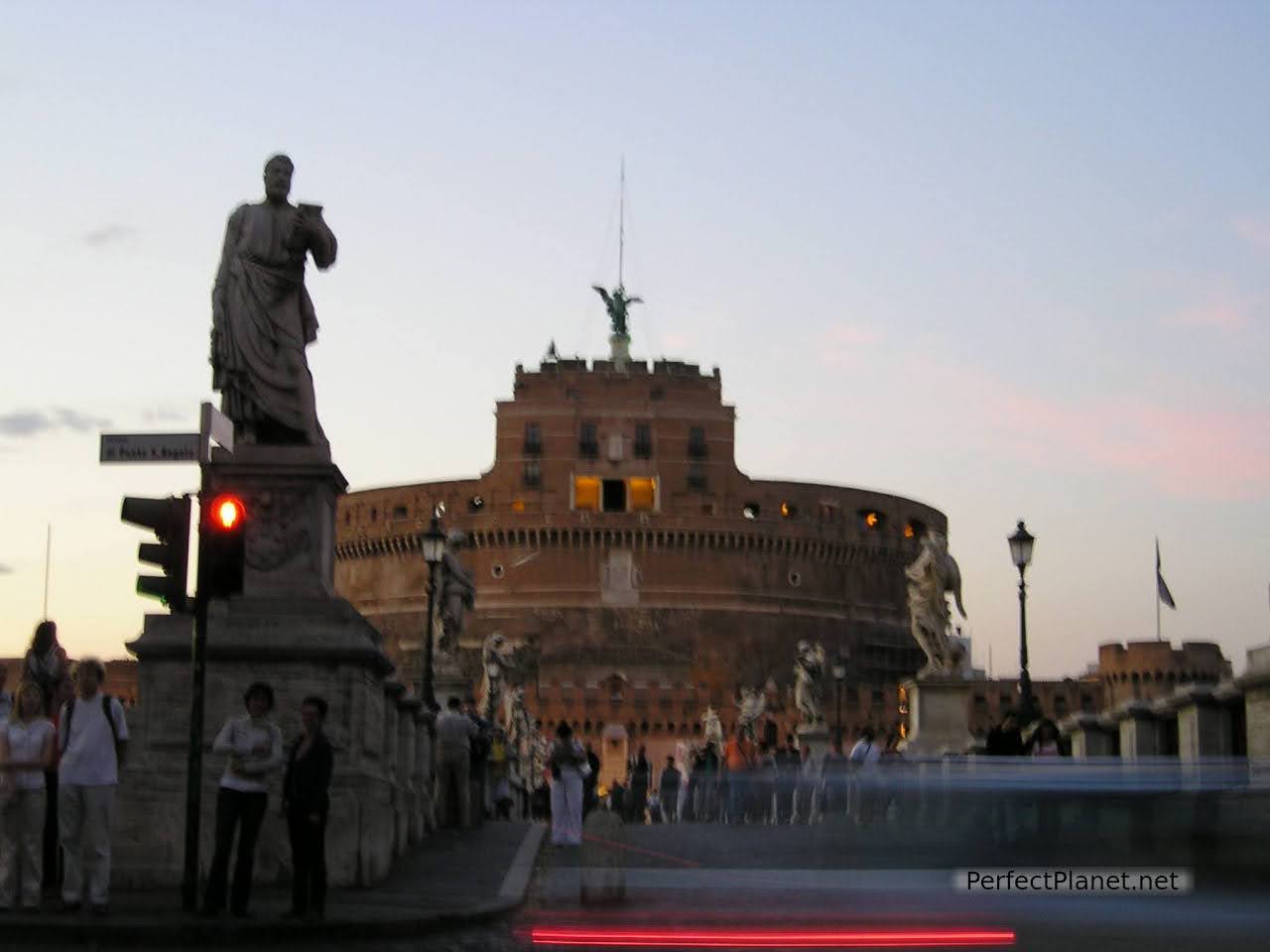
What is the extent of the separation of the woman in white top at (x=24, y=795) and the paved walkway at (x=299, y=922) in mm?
288

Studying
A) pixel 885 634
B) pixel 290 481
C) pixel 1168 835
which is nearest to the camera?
pixel 1168 835

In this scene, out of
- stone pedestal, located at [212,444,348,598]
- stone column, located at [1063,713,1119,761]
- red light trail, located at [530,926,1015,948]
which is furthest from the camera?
stone column, located at [1063,713,1119,761]

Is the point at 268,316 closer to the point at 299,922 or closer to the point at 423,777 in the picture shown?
the point at 299,922

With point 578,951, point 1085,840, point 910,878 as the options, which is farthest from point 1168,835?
point 578,951

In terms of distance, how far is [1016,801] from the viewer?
35.7 feet

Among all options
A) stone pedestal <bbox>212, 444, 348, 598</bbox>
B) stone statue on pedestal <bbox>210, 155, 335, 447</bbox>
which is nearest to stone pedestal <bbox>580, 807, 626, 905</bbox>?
stone pedestal <bbox>212, 444, 348, 598</bbox>

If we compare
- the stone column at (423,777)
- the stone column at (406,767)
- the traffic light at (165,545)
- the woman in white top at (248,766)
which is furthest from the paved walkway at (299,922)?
the stone column at (423,777)

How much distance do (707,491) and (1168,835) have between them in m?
101

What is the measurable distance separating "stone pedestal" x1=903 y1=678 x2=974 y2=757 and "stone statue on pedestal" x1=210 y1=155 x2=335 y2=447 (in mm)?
18605

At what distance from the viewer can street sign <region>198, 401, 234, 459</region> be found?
13930 millimetres

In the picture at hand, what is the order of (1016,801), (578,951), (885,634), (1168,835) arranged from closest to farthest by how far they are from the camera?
(1168,835), (1016,801), (578,951), (885,634)

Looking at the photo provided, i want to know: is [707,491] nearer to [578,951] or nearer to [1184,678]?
[1184,678]

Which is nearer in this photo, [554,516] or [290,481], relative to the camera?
[290,481]

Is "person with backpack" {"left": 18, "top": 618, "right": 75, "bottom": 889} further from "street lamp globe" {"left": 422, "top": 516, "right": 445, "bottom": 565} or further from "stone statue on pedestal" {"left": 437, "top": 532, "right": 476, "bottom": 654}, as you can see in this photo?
"stone statue on pedestal" {"left": 437, "top": 532, "right": 476, "bottom": 654}
